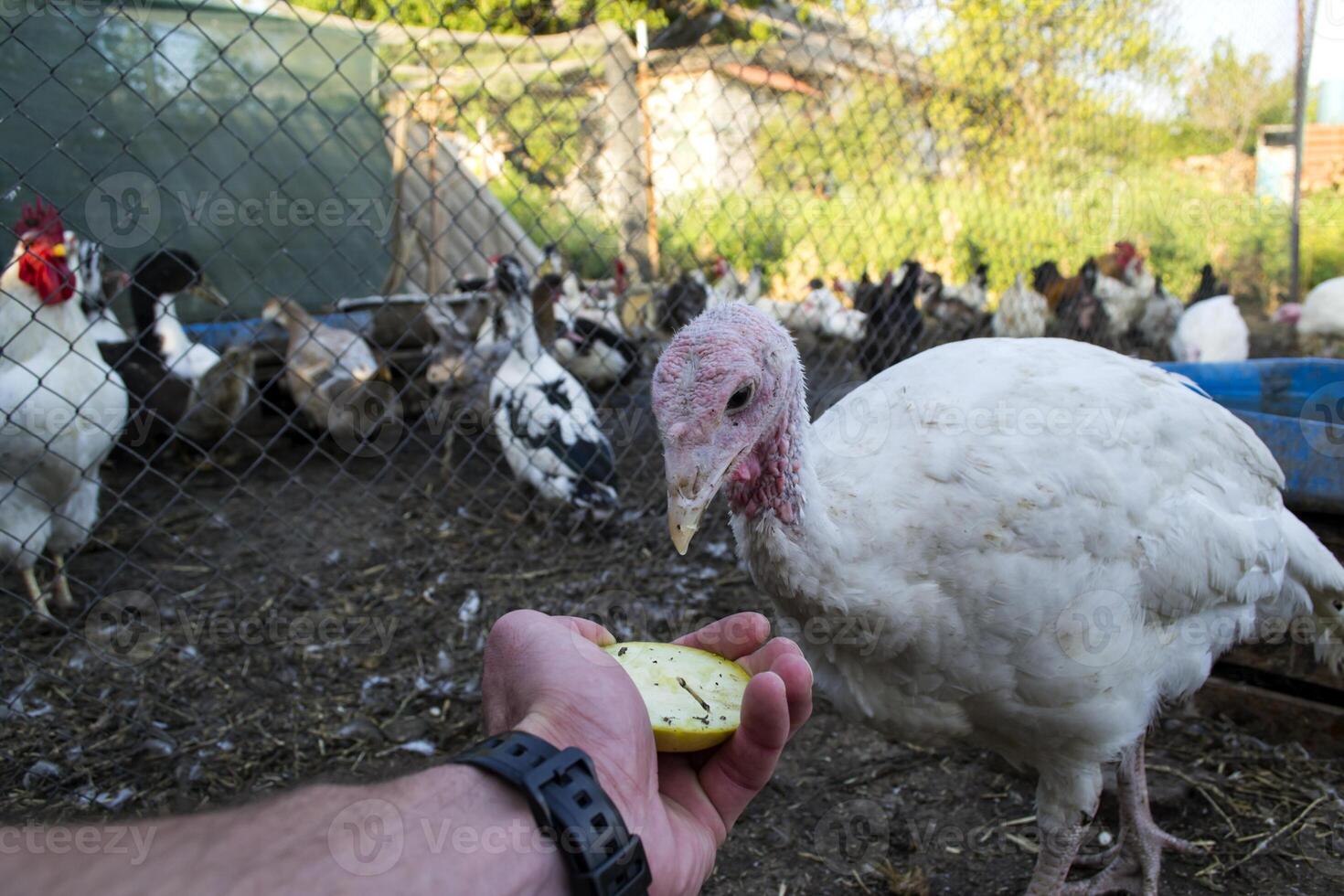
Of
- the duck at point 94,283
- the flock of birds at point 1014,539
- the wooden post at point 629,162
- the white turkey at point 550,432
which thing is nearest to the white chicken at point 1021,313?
the wooden post at point 629,162

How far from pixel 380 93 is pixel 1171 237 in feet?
32.3

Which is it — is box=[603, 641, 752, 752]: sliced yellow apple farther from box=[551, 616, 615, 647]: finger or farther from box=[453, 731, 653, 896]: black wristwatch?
box=[453, 731, 653, 896]: black wristwatch

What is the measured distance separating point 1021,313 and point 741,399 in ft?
26.7

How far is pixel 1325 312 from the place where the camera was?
27.7ft

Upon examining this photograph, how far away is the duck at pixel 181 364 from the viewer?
17.3 ft

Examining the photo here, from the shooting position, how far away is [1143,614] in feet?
6.56

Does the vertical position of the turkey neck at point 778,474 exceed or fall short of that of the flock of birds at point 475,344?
it exceeds it

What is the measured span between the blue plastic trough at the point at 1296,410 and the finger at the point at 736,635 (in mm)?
2216

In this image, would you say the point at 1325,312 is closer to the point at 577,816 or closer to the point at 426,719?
the point at 426,719

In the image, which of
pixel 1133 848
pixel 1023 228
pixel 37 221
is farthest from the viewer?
pixel 1023 228

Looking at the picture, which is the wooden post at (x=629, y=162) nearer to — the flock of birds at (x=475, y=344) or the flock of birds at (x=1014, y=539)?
the flock of birds at (x=475, y=344)

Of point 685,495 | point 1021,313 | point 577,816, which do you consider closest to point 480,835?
point 577,816

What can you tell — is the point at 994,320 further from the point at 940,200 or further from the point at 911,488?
the point at 911,488

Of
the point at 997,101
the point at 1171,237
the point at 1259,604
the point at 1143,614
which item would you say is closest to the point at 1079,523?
the point at 1143,614
